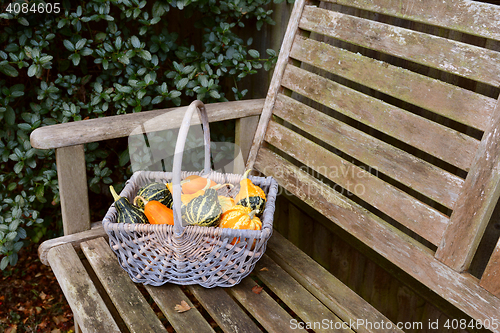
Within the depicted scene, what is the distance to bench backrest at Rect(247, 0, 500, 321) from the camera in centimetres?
104

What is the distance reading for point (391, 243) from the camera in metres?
1.25

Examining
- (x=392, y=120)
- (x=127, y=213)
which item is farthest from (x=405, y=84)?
(x=127, y=213)

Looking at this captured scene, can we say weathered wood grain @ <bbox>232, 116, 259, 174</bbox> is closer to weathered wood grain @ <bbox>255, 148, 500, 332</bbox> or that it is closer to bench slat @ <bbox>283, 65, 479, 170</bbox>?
weathered wood grain @ <bbox>255, 148, 500, 332</bbox>

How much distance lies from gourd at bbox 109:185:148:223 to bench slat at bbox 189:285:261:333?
26 cm

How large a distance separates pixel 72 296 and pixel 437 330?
1.42m

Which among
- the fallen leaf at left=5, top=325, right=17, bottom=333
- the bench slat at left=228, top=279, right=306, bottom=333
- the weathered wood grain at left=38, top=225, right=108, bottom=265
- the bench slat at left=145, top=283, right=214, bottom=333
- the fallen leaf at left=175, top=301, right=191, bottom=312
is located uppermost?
the bench slat at left=228, top=279, right=306, bottom=333

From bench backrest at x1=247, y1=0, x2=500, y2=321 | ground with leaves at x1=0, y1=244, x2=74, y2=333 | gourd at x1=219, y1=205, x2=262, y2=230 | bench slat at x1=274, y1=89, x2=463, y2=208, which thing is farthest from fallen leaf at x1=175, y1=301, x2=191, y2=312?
ground with leaves at x1=0, y1=244, x2=74, y2=333

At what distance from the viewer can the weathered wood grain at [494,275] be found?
984 mm

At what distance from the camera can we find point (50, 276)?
2305mm

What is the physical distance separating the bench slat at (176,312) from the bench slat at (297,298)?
0.24 meters

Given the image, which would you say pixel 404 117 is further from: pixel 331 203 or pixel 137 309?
pixel 137 309

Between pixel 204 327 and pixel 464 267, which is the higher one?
pixel 464 267

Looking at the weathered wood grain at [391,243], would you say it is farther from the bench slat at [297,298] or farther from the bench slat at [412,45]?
the bench slat at [412,45]

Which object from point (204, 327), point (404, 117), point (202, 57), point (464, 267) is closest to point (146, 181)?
point (204, 327)
